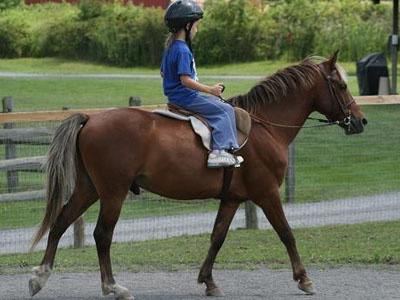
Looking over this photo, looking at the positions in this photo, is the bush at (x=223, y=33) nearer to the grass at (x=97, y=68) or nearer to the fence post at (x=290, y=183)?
the grass at (x=97, y=68)

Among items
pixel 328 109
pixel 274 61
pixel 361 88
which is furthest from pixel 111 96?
pixel 328 109

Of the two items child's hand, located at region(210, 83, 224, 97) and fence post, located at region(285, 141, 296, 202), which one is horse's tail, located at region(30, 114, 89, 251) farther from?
fence post, located at region(285, 141, 296, 202)

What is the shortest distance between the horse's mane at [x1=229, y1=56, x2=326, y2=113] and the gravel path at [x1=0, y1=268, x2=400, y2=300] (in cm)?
158

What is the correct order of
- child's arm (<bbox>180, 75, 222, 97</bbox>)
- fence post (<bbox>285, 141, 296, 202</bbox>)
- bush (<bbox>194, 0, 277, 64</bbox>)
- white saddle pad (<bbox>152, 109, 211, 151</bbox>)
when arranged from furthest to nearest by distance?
1. bush (<bbox>194, 0, 277, 64</bbox>)
2. fence post (<bbox>285, 141, 296, 202</bbox>)
3. white saddle pad (<bbox>152, 109, 211, 151</bbox>)
4. child's arm (<bbox>180, 75, 222, 97</bbox>)

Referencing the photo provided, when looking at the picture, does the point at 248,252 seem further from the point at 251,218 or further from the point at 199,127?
the point at 199,127

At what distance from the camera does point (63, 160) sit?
841cm

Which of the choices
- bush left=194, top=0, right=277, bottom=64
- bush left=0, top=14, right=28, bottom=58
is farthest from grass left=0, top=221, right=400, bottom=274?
bush left=0, top=14, right=28, bottom=58

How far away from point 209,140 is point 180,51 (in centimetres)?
A: 80

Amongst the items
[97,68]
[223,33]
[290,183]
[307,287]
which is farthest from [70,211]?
[223,33]

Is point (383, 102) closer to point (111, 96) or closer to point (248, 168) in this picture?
point (248, 168)

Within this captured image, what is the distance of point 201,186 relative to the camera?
8719mm

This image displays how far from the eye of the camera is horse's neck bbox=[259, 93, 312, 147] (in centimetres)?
925

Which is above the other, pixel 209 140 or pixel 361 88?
pixel 209 140

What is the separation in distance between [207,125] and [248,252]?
2.64m
